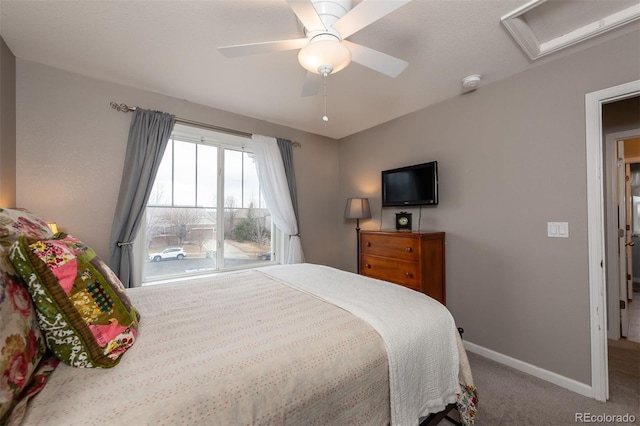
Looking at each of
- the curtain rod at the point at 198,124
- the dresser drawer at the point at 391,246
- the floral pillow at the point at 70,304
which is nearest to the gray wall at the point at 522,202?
Result: the dresser drawer at the point at 391,246

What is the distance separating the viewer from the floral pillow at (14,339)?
64 cm

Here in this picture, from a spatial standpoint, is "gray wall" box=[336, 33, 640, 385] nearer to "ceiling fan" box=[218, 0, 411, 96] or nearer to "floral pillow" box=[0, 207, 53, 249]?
"ceiling fan" box=[218, 0, 411, 96]

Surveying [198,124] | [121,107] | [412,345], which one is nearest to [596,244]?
[412,345]

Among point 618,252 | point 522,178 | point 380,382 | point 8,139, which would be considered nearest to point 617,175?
point 618,252

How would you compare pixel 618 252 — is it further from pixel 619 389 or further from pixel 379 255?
pixel 379 255

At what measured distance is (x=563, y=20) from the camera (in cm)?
173

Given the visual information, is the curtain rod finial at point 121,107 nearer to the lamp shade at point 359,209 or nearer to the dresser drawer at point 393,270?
the lamp shade at point 359,209

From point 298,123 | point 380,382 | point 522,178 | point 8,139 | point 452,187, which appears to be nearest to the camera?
point 380,382

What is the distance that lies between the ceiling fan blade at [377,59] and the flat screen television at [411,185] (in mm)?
1450

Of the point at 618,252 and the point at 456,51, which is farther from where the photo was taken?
the point at 618,252

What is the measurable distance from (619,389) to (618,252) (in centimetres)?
152

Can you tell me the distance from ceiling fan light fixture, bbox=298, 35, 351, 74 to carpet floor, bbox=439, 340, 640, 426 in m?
2.27

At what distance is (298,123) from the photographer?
3504 millimetres

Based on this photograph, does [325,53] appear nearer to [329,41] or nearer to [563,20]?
[329,41]
